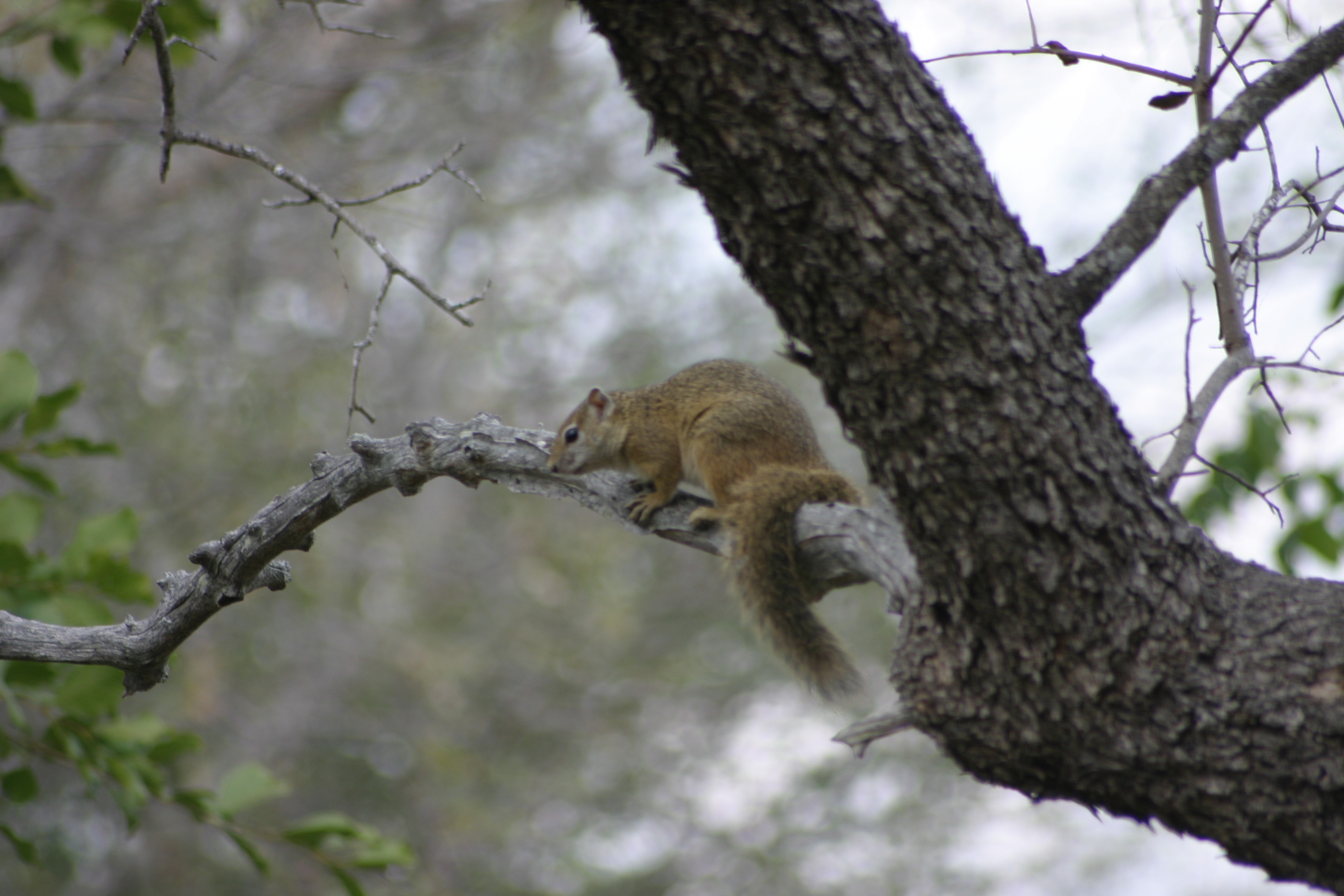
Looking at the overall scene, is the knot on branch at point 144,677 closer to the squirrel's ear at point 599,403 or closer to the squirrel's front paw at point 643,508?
the squirrel's front paw at point 643,508

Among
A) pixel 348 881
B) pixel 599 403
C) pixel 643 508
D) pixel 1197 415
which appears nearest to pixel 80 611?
pixel 348 881

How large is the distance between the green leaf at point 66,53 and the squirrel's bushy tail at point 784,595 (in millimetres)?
1990

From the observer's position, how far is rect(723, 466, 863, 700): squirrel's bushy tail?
212cm

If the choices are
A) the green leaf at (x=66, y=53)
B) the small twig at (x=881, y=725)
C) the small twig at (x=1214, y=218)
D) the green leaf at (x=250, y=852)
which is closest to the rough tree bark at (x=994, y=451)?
the small twig at (x=881, y=725)

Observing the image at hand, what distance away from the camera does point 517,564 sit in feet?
31.4

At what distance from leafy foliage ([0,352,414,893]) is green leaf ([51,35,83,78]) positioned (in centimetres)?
78

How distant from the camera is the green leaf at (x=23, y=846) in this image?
211 cm

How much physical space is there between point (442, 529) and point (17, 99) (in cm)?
712

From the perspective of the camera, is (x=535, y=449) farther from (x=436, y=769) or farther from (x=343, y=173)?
(x=436, y=769)

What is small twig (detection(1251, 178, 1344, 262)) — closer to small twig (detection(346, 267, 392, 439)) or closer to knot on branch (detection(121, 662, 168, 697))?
small twig (detection(346, 267, 392, 439))

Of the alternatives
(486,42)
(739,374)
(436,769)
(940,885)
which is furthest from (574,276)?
(739,374)

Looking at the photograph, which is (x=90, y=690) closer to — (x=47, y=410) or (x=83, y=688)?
(x=83, y=688)

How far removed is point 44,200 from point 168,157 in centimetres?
78

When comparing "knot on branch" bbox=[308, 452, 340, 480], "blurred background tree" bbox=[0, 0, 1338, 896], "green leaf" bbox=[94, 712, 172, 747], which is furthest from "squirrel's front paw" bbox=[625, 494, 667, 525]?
"blurred background tree" bbox=[0, 0, 1338, 896]
